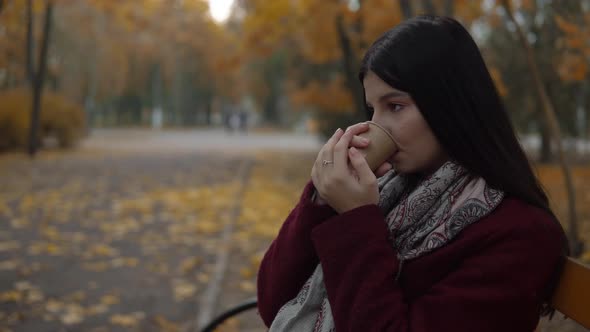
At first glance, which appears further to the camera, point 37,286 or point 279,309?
point 37,286

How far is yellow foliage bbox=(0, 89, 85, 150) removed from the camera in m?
17.3

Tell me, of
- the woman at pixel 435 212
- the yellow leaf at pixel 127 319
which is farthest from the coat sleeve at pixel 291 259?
the yellow leaf at pixel 127 319

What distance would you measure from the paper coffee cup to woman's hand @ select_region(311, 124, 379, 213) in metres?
0.03

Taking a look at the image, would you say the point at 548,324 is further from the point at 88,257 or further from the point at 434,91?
the point at 88,257

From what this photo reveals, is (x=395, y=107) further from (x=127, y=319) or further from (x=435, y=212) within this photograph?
(x=127, y=319)

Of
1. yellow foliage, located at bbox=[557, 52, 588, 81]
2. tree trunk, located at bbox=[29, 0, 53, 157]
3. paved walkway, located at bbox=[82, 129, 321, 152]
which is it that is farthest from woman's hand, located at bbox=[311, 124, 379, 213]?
A: paved walkway, located at bbox=[82, 129, 321, 152]

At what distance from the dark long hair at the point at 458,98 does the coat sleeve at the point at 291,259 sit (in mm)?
344

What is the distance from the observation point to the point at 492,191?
1.38 meters

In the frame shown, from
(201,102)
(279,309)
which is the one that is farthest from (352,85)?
(201,102)

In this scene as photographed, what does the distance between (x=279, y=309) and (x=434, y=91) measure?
2.40ft

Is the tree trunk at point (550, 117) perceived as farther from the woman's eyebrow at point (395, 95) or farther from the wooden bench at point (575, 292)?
the woman's eyebrow at point (395, 95)

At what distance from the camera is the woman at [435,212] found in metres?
1.29

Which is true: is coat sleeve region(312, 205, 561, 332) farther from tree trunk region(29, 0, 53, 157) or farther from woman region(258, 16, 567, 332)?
tree trunk region(29, 0, 53, 157)

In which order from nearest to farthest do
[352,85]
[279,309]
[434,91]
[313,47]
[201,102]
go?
[434,91], [279,309], [352,85], [313,47], [201,102]
